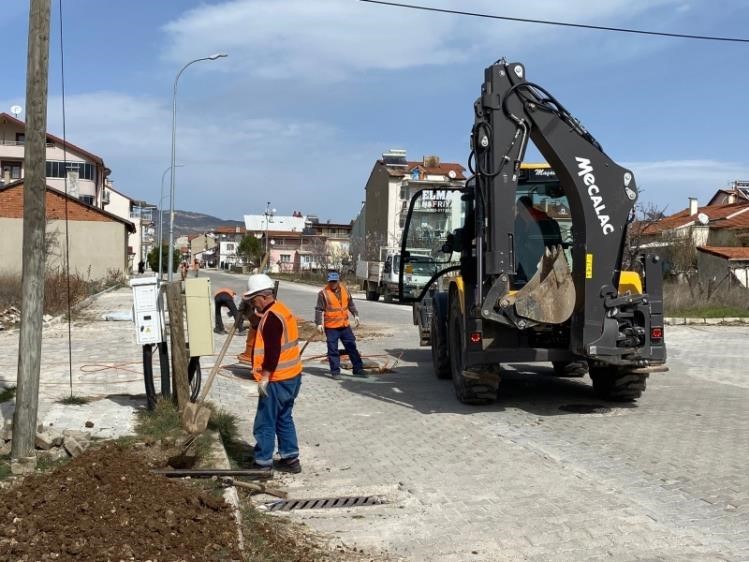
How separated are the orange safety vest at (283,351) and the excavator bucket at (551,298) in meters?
2.81

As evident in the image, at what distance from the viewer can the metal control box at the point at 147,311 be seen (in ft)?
29.1

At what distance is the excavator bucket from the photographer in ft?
28.3

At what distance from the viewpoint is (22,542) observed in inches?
167

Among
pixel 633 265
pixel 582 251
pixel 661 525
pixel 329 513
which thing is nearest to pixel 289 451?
pixel 329 513

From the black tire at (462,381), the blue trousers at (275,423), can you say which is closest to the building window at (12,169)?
the black tire at (462,381)

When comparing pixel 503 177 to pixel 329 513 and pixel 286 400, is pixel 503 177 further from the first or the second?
pixel 329 513

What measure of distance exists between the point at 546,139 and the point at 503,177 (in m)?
0.60

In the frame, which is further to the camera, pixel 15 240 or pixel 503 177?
pixel 15 240

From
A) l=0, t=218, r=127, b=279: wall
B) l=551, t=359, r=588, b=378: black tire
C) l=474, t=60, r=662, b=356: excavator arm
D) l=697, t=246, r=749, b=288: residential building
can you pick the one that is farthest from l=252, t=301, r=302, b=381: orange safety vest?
l=0, t=218, r=127, b=279: wall

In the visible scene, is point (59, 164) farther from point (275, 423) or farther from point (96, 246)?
point (275, 423)

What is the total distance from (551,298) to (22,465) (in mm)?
5267

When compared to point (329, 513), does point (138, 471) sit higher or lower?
higher

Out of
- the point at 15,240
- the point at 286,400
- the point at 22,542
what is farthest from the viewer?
the point at 15,240

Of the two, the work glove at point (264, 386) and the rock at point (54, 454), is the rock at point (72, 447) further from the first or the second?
the work glove at point (264, 386)
